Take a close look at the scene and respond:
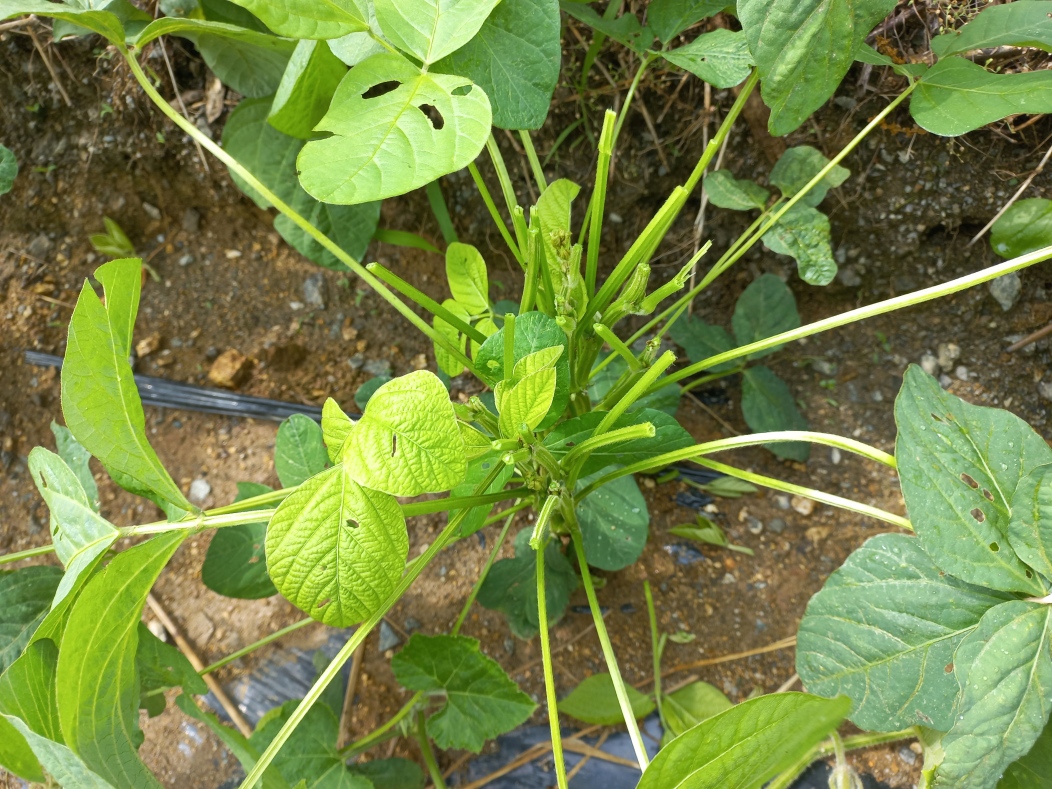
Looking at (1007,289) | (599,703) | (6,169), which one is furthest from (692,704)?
(6,169)

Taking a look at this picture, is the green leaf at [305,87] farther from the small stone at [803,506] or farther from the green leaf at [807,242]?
the small stone at [803,506]

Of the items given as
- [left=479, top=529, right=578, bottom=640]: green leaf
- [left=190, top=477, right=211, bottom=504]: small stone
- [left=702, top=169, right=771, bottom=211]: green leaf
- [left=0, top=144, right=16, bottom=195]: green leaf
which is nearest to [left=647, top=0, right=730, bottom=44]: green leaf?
[left=702, top=169, right=771, bottom=211]: green leaf

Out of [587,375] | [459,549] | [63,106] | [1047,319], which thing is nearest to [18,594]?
[459,549]

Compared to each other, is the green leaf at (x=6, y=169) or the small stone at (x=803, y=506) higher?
the green leaf at (x=6, y=169)

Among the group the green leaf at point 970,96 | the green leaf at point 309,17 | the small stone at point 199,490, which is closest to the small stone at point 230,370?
the small stone at point 199,490

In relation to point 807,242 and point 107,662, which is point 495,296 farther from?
point 107,662

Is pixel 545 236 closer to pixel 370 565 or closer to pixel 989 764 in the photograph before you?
pixel 370 565

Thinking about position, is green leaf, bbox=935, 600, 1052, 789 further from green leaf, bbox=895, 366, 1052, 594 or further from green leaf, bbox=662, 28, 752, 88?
green leaf, bbox=662, 28, 752, 88
